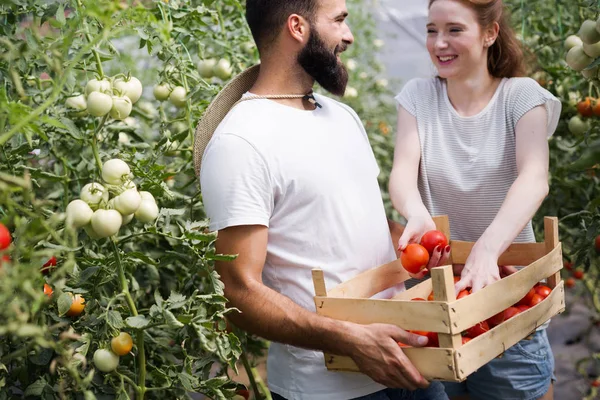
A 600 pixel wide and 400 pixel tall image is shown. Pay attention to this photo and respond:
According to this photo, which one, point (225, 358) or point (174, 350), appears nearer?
point (225, 358)

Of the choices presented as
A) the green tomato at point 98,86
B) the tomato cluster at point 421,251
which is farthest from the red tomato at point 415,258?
the green tomato at point 98,86

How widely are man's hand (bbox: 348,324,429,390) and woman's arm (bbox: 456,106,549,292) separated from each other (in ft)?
0.83

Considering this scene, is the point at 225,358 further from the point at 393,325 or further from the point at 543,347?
the point at 543,347

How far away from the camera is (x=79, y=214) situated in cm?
147

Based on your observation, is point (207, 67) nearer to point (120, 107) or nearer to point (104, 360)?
point (120, 107)

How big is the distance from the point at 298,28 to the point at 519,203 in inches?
27.4

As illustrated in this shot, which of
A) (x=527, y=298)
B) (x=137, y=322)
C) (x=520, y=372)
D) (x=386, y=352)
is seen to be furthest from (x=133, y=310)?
(x=520, y=372)

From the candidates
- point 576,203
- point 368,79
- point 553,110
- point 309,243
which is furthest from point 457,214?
point 368,79

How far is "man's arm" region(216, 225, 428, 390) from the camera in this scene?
159 cm

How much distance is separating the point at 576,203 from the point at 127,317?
6.36 feet

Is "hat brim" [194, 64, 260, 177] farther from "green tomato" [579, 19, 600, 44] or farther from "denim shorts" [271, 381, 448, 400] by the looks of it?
"green tomato" [579, 19, 600, 44]

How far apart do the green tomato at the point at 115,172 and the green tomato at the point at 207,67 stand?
1.00m

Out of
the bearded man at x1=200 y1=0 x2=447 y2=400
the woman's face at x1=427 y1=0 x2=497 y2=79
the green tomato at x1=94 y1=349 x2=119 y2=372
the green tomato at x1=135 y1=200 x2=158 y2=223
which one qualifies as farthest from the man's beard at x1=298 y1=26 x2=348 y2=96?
the green tomato at x1=94 y1=349 x2=119 y2=372

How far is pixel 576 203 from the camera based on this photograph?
301cm
